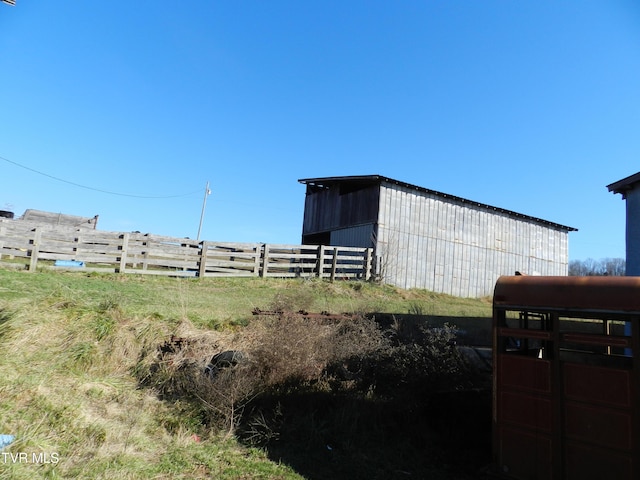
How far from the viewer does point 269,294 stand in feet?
42.9

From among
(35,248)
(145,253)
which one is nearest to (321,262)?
(145,253)

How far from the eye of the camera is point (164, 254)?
1480cm

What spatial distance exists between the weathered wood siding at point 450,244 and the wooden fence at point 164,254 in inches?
76.5

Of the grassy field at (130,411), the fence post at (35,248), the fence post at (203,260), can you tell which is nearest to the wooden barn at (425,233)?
the fence post at (203,260)

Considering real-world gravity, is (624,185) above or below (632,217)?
above

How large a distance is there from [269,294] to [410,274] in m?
9.14

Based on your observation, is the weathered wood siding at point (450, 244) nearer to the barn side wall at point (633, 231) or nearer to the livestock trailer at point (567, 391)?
the barn side wall at point (633, 231)

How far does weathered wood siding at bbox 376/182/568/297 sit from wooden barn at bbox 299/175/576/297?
0.16 feet

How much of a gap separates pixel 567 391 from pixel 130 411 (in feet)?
17.4

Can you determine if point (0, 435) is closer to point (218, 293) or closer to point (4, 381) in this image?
point (4, 381)

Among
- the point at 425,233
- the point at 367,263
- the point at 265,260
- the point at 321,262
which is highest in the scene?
the point at 425,233

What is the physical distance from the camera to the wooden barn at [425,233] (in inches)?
765

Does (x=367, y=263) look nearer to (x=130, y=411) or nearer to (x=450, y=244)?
(x=450, y=244)

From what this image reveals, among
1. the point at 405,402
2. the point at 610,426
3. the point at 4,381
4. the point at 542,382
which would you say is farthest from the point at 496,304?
the point at 4,381
